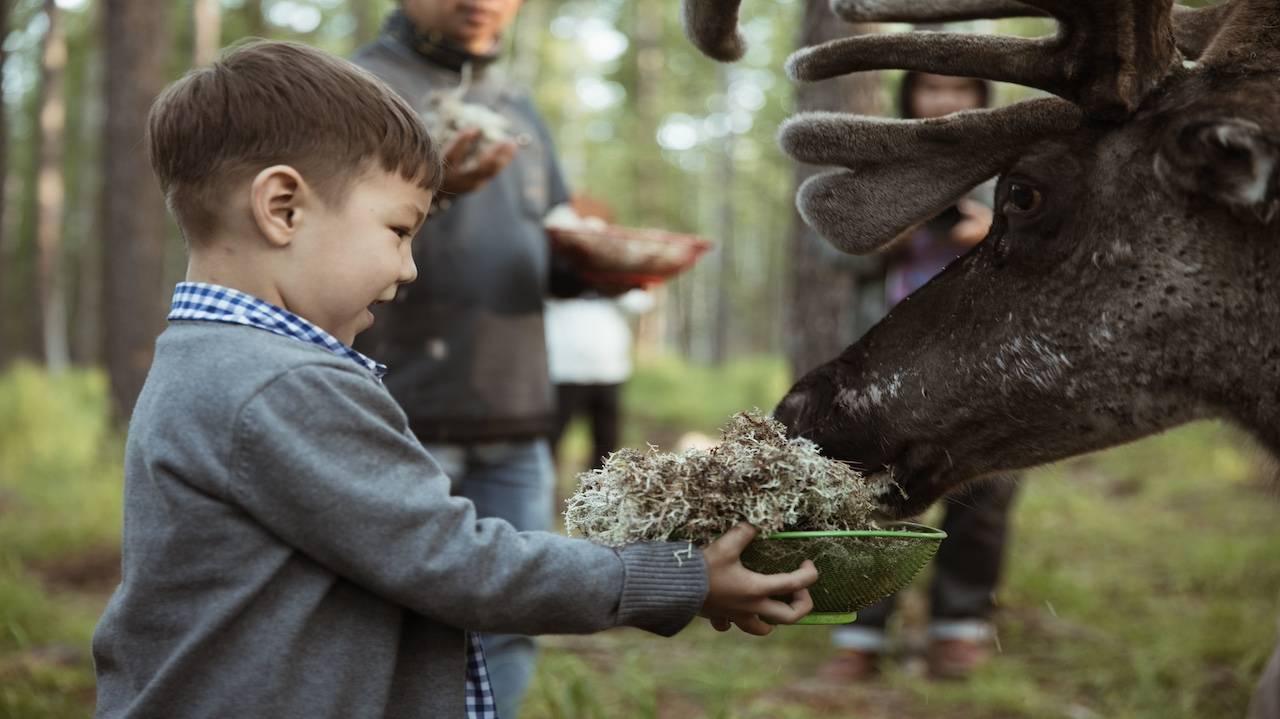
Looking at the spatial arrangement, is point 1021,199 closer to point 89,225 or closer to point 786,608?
point 786,608

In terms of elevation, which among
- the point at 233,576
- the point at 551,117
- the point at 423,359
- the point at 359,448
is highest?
the point at 359,448

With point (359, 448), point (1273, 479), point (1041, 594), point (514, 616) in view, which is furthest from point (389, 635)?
point (1041, 594)

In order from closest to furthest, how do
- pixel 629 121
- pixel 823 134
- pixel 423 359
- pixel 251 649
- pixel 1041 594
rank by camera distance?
pixel 251 649 < pixel 823 134 < pixel 423 359 < pixel 1041 594 < pixel 629 121

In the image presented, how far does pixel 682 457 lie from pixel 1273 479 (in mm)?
1386

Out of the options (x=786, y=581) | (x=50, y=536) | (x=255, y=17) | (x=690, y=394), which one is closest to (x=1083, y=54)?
(x=786, y=581)

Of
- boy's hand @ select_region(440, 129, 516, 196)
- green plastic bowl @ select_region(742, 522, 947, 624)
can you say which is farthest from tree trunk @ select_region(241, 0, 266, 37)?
green plastic bowl @ select_region(742, 522, 947, 624)

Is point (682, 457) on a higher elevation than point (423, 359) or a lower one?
higher

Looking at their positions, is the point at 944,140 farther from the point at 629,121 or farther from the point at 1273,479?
the point at 629,121

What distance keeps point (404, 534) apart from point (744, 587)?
563 mm

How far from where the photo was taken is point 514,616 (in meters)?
1.80

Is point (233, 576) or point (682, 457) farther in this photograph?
point (682, 457)

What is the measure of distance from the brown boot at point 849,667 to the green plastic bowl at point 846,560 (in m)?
3.09

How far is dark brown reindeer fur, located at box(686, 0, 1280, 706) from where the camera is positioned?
7.34 ft

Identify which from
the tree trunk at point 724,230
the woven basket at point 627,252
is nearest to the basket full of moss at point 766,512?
the woven basket at point 627,252
